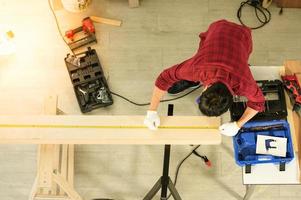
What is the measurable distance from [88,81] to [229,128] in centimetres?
116

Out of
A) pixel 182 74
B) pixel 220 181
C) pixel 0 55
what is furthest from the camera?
pixel 0 55

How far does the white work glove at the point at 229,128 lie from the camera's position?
1.98 m

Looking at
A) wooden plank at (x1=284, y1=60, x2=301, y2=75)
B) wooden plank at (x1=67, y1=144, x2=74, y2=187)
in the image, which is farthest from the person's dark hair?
wooden plank at (x1=67, y1=144, x2=74, y2=187)

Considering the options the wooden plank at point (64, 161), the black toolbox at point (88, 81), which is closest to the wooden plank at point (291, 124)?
the black toolbox at point (88, 81)

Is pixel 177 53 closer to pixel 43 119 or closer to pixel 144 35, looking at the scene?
pixel 144 35

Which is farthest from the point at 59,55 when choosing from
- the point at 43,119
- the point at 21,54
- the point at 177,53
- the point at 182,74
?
the point at 182,74

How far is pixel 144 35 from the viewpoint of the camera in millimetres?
2969

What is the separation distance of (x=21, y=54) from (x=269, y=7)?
1.90m

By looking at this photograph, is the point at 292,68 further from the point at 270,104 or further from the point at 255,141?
the point at 255,141

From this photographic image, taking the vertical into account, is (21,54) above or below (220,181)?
above

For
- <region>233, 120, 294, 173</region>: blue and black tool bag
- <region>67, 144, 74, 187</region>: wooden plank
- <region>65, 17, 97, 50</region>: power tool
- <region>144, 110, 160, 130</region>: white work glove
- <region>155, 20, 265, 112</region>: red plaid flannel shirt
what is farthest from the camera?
<region>65, 17, 97, 50</region>: power tool

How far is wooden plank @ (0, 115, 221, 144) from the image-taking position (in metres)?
1.90

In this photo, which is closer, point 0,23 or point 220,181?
point 220,181

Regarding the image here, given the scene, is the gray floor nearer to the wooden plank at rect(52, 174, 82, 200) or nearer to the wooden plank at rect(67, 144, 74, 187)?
the wooden plank at rect(67, 144, 74, 187)
